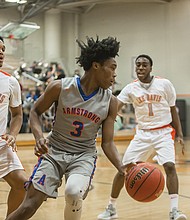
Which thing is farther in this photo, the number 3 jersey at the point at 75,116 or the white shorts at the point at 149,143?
the white shorts at the point at 149,143

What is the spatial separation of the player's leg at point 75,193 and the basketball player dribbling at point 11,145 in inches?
26.9

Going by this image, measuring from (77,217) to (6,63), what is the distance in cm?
2093

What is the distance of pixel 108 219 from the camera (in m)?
6.05

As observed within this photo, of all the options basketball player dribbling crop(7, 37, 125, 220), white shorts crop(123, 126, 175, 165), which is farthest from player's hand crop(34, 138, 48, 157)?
white shorts crop(123, 126, 175, 165)

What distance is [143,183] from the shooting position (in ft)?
15.4

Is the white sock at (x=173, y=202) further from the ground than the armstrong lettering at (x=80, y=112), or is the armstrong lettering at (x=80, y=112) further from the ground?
the armstrong lettering at (x=80, y=112)

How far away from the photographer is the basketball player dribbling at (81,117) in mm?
4297

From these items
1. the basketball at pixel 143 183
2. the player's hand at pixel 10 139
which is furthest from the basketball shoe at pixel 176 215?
the player's hand at pixel 10 139

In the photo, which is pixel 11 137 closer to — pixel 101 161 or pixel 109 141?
pixel 109 141

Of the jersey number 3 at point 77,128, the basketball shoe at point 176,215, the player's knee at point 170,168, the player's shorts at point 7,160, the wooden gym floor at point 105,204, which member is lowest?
the wooden gym floor at point 105,204

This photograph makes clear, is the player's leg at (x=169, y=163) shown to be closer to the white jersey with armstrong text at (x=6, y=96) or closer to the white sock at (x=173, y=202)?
the white sock at (x=173, y=202)

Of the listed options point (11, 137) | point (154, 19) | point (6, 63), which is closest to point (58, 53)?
point (6, 63)

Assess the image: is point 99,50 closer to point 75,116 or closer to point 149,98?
point 75,116

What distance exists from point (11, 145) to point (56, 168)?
0.62m
